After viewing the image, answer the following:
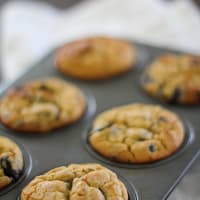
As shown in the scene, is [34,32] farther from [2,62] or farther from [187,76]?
[187,76]

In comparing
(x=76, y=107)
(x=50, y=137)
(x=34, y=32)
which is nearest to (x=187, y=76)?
(x=76, y=107)

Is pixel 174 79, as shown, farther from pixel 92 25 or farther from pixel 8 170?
pixel 92 25

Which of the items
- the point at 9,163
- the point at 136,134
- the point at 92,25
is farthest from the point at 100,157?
the point at 92,25

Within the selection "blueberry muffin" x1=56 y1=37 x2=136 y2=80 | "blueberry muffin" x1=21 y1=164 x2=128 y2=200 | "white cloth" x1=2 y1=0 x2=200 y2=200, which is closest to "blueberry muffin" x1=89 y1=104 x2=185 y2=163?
"blueberry muffin" x1=21 y1=164 x2=128 y2=200

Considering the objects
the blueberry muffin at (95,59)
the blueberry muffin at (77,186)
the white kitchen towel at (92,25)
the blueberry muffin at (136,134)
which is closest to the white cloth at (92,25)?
the white kitchen towel at (92,25)

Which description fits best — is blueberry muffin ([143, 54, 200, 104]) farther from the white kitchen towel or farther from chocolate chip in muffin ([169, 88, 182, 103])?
the white kitchen towel

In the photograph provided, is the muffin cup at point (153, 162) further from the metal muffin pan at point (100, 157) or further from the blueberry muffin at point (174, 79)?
the blueberry muffin at point (174, 79)
